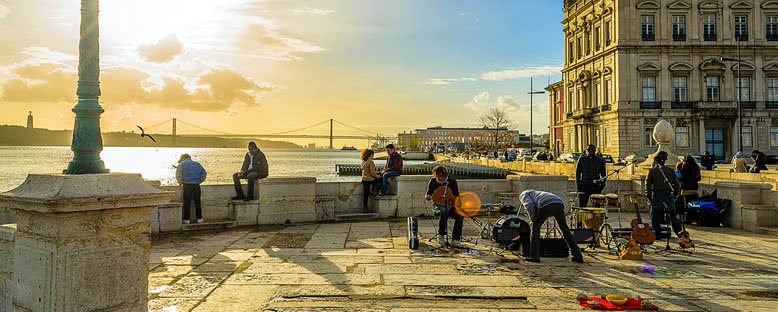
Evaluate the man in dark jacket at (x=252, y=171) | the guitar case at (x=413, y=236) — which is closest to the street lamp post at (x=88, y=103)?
the guitar case at (x=413, y=236)

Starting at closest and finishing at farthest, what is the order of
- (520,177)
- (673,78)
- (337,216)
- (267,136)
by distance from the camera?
(337,216) → (520,177) → (673,78) → (267,136)

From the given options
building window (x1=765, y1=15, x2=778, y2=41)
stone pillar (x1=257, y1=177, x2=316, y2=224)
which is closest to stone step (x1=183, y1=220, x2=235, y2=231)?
stone pillar (x1=257, y1=177, x2=316, y2=224)

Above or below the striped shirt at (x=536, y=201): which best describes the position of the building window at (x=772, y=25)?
above

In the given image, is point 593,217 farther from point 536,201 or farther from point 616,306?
point 616,306

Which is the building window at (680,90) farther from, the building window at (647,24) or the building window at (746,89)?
the building window at (746,89)

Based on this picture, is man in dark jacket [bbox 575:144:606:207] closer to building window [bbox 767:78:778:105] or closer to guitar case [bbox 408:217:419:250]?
guitar case [bbox 408:217:419:250]

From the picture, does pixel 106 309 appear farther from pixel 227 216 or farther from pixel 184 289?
pixel 227 216

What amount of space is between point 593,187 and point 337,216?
6.10 meters

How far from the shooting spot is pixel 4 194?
440 cm

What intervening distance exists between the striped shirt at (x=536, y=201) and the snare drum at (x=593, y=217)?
163 cm

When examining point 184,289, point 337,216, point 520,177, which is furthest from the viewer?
Answer: point 520,177

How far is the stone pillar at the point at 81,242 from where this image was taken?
4.20 metres

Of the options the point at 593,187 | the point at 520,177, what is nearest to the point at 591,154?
the point at 593,187

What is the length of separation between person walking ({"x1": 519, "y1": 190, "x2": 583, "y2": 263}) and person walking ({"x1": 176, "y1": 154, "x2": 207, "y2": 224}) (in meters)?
6.92
